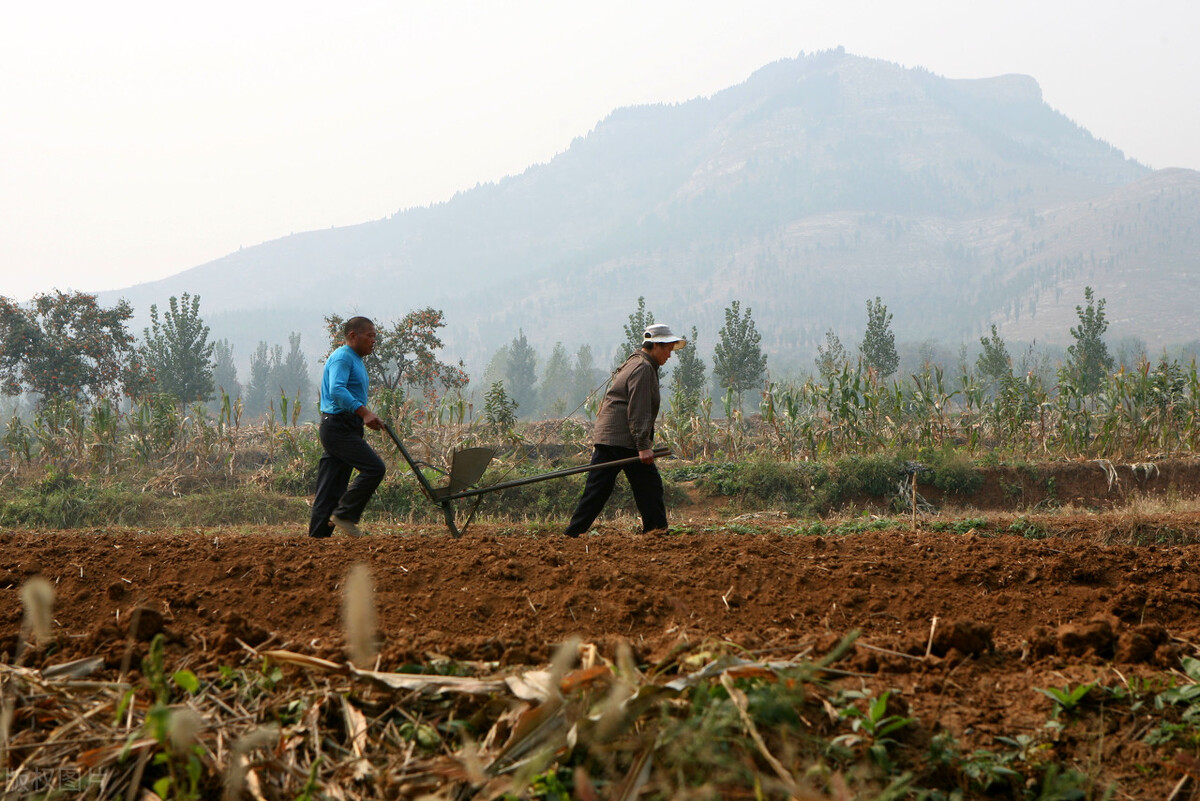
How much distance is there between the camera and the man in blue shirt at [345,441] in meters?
6.80

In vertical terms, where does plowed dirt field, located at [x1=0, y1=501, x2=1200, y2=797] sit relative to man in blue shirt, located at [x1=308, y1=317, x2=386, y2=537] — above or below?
below

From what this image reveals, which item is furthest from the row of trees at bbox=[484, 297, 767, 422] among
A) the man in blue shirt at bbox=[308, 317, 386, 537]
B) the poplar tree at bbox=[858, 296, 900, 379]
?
the poplar tree at bbox=[858, 296, 900, 379]

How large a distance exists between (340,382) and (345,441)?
47 cm

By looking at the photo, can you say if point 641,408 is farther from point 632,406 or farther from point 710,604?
point 710,604

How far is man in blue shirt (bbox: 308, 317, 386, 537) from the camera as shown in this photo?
6797 mm

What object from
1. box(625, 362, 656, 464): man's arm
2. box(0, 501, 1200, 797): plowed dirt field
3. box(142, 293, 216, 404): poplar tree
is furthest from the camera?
box(142, 293, 216, 404): poplar tree

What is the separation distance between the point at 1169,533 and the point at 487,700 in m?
7.99

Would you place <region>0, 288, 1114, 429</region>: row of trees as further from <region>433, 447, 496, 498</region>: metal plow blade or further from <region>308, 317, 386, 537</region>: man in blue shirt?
<region>308, 317, 386, 537</region>: man in blue shirt

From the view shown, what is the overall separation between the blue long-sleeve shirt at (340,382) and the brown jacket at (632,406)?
1986 millimetres

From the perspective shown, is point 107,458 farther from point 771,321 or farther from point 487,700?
point 771,321

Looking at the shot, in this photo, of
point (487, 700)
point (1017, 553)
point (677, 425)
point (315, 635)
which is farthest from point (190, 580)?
point (677, 425)

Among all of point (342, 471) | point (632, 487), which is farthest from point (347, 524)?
point (632, 487)

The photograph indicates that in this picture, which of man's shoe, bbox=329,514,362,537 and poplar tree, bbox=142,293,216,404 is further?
poplar tree, bbox=142,293,216,404

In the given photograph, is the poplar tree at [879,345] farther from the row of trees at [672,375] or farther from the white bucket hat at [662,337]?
the white bucket hat at [662,337]
